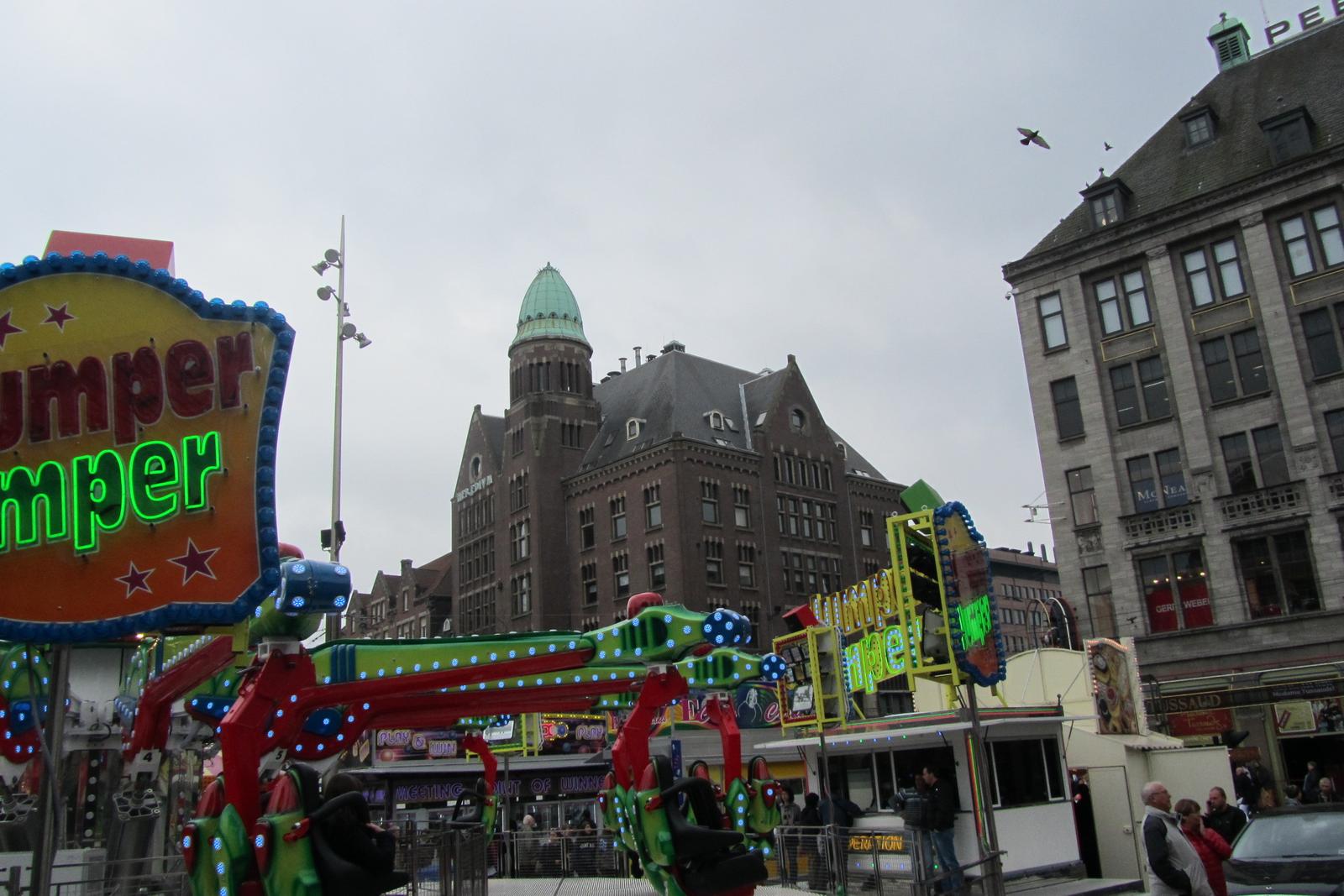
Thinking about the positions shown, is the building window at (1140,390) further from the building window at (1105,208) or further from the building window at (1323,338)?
the building window at (1105,208)

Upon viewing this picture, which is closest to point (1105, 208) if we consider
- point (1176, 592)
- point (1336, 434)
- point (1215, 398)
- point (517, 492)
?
point (1215, 398)

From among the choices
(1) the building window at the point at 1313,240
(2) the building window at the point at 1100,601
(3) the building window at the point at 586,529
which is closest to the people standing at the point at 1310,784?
(2) the building window at the point at 1100,601

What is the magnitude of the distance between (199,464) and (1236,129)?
38.4 m

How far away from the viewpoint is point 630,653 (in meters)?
13.9

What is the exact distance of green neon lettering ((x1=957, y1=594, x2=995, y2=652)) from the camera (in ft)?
54.8

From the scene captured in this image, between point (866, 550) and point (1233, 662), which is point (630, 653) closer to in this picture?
point (1233, 662)

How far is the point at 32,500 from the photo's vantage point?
10.1 m

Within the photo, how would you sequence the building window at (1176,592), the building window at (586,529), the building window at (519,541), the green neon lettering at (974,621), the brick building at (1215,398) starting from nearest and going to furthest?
the green neon lettering at (974,621)
the brick building at (1215,398)
the building window at (1176,592)
the building window at (586,529)
the building window at (519,541)

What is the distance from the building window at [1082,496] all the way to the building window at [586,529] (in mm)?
33149

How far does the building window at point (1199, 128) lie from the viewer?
127ft

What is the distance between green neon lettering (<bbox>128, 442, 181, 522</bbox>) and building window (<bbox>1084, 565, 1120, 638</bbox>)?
102ft

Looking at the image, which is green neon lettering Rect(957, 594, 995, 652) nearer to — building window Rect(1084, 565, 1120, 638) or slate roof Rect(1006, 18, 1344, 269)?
building window Rect(1084, 565, 1120, 638)

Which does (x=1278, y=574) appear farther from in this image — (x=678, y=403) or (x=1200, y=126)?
(x=678, y=403)

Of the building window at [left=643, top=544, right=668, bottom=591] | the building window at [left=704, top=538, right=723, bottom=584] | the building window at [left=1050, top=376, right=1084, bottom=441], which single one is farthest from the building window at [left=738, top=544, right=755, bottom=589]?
the building window at [left=1050, top=376, right=1084, bottom=441]
